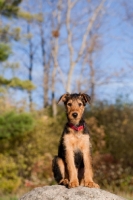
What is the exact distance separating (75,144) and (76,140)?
45 mm

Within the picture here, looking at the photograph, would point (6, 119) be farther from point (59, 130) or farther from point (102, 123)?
point (102, 123)

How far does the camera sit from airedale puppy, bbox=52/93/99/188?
4309 mm

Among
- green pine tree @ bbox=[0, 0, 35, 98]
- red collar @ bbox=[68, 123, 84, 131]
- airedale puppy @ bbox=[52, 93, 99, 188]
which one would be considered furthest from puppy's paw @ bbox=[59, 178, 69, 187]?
green pine tree @ bbox=[0, 0, 35, 98]

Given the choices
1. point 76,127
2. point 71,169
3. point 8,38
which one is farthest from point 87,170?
point 8,38

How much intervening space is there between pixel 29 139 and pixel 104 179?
276cm

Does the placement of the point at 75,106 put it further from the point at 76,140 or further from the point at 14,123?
the point at 14,123

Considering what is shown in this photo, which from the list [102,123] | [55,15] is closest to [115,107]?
[102,123]

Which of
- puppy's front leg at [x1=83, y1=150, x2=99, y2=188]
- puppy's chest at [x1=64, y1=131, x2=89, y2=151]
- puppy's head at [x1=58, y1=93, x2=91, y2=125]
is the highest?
puppy's head at [x1=58, y1=93, x2=91, y2=125]

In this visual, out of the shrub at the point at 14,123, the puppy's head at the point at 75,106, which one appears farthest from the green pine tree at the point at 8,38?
the puppy's head at the point at 75,106

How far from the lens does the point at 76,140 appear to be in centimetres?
437

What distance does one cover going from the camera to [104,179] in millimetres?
13883

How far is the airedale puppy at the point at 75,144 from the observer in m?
4.31

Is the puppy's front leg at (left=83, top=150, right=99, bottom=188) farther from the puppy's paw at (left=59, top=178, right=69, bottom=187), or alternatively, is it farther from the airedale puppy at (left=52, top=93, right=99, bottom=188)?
the puppy's paw at (left=59, top=178, right=69, bottom=187)

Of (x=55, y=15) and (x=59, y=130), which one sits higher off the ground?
(x=55, y=15)
